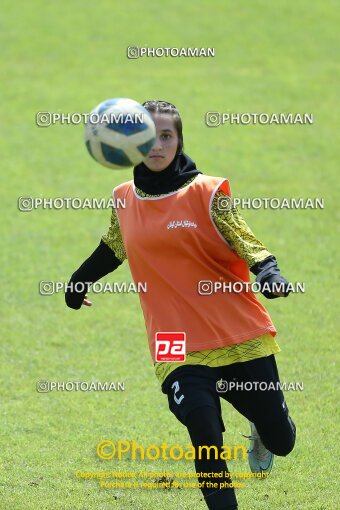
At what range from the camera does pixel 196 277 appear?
20.5ft

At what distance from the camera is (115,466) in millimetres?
7656

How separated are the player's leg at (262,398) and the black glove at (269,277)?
67 cm

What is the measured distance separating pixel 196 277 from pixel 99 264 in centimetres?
92

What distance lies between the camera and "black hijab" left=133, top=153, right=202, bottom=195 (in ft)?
20.6

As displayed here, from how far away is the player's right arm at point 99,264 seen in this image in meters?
6.83

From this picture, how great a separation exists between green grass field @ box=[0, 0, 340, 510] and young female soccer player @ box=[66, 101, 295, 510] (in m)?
1.05

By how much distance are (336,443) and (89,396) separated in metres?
2.31
